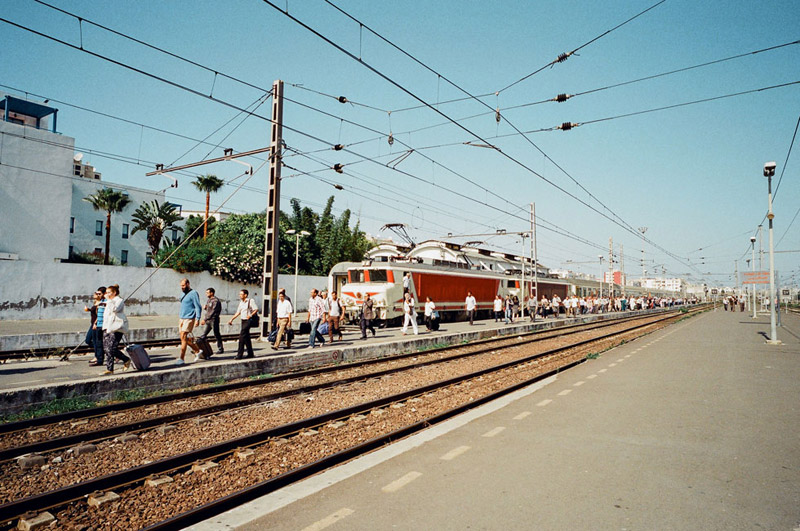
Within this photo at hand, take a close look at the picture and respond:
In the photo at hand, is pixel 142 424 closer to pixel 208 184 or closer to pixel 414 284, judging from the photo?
pixel 414 284

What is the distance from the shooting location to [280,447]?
586 cm

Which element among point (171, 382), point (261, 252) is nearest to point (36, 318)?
point (261, 252)

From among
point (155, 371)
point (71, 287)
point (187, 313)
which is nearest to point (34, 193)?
point (71, 287)

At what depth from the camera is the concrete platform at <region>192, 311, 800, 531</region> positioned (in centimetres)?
372

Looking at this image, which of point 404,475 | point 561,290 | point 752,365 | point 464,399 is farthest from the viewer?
point 561,290

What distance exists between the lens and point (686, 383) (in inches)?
376

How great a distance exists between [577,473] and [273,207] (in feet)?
42.7

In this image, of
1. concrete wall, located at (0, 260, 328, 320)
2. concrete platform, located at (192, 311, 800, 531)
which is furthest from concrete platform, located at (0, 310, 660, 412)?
concrete wall, located at (0, 260, 328, 320)

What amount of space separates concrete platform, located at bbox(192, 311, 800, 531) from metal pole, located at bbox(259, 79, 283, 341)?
949 cm

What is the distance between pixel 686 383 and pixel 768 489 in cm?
580

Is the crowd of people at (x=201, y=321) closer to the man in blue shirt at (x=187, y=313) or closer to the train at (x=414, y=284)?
the man in blue shirt at (x=187, y=313)

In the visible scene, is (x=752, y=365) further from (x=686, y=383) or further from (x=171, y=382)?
(x=171, y=382)

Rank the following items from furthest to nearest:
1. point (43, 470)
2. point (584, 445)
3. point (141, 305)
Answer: point (141, 305) < point (584, 445) < point (43, 470)

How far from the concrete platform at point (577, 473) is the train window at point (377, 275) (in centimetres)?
1621
